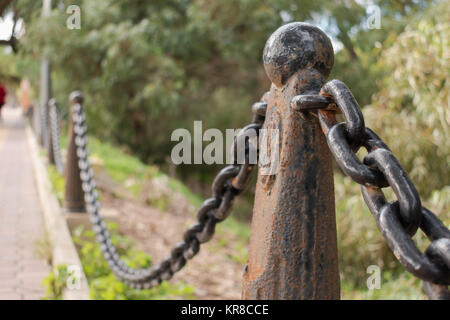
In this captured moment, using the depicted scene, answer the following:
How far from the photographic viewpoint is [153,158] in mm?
16828

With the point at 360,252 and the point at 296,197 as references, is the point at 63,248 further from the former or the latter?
the point at 360,252

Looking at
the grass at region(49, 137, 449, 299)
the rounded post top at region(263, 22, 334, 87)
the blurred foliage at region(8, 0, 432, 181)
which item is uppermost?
the blurred foliage at region(8, 0, 432, 181)

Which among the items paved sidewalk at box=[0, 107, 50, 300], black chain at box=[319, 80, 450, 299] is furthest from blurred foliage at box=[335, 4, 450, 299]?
black chain at box=[319, 80, 450, 299]

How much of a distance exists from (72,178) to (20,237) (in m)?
0.76

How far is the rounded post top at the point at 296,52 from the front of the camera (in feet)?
4.62

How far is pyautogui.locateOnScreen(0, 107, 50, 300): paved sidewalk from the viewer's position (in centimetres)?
331

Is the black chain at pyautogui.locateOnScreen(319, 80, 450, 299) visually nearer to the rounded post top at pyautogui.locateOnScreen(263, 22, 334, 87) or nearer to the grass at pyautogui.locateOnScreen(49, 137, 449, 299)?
the rounded post top at pyautogui.locateOnScreen(263, 22, 334, 87)

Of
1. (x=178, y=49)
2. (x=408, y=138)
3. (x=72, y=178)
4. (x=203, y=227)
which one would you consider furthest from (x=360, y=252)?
(x=178, y=49)

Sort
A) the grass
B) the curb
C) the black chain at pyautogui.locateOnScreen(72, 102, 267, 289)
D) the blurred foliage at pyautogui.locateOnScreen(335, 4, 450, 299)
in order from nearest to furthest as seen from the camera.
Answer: the black chain at pyautogui.locateOnScreen(72, 102, 267, 289), the curb, the blurred foliage at pyautogui.locateOnScreen(335, 4, 450, 299), the grass

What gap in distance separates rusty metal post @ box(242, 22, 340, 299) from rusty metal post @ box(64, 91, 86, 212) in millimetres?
3299

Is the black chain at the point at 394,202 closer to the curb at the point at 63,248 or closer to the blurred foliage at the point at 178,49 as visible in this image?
the curb at the point at 63,248

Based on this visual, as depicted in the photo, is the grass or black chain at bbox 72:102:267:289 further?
the grass

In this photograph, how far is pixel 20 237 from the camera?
4.55 m

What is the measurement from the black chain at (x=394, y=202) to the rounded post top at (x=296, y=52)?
0.12 metres
